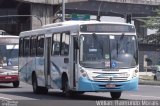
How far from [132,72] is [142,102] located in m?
6.75

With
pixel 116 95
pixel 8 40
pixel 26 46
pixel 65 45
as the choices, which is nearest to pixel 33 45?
pixel 26 46

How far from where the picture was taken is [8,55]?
3438 cm

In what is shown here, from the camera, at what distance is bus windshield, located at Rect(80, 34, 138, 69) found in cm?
2191

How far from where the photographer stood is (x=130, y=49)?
22.4m

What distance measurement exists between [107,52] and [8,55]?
43.8 feet

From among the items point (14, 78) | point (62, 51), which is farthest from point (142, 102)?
point (14, 78)

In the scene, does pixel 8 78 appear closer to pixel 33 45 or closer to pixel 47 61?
pixel 33 45

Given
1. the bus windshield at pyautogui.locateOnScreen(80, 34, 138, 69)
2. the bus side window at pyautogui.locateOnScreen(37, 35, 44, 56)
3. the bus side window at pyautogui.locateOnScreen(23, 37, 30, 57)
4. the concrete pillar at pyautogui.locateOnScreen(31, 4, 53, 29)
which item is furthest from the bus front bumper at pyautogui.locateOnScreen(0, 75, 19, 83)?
the concrete pillar at pyautogui.locateOnScreen(31, 4, 53, 29)

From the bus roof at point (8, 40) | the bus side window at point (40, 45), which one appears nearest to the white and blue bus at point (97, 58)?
the bus side window at point (40, 45)

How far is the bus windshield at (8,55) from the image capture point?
112ft

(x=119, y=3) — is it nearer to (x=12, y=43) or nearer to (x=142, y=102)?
(x=12, y=43)

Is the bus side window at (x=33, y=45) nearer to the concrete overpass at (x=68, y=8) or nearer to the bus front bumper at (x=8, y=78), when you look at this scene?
the bus front bumper at (x=8, y=78)

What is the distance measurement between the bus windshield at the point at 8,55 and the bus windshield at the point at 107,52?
12818 mm

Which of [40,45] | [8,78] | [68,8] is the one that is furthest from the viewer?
[68,8]
